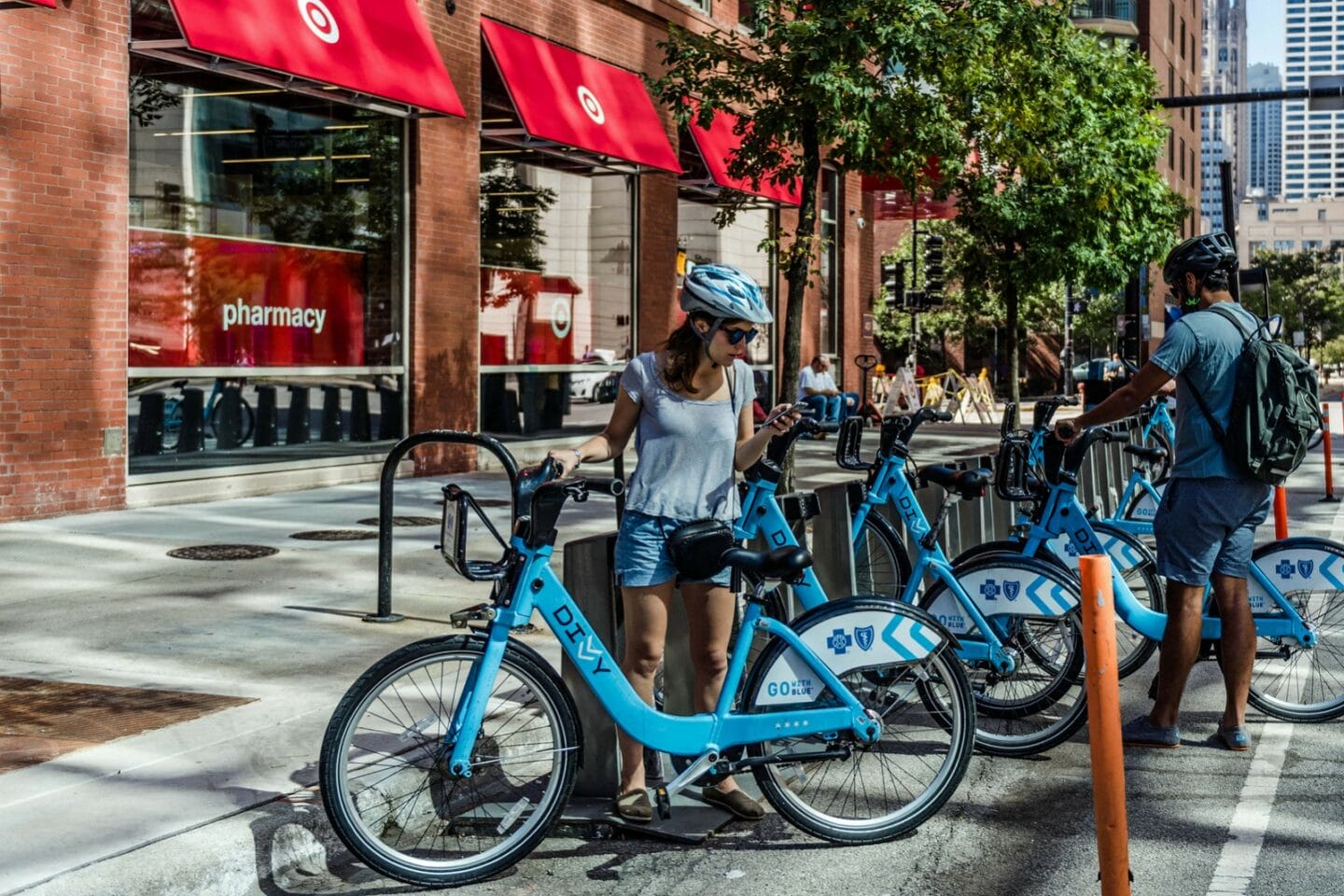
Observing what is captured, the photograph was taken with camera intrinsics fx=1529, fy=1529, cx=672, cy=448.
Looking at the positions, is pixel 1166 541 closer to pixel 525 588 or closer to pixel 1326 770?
pixel 1326 770

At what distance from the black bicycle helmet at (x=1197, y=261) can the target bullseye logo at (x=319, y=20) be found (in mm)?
10082

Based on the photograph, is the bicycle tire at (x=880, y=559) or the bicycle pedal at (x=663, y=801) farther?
the bicycle tire at (x=880, y=559)

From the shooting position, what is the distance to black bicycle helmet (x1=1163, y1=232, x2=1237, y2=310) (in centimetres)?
618

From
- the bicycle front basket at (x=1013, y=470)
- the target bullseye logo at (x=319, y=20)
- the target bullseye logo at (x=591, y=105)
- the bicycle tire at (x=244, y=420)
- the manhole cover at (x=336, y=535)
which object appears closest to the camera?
the bicycle front basket at (x=1013, y=470)

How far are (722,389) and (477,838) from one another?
1656 millimetres

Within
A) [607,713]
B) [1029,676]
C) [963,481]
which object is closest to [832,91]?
[963,481]

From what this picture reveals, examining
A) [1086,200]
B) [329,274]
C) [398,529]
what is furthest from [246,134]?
[1086,200]

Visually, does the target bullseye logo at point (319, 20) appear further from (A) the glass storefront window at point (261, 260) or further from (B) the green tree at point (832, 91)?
(B) the green tree at point (832, 91)

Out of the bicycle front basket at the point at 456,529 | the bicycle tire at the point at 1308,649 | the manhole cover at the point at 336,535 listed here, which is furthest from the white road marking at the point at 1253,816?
the manhole cover at the point at 336,535

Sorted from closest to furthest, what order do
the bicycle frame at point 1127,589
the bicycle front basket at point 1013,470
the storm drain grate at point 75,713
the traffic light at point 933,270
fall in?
the storm drain grate at point 75,713
the bicycle frame at point 1127,589
the bicycle front basket at point 1013,470
the traffic light at point 933,270

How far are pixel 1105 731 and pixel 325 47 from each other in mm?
12220

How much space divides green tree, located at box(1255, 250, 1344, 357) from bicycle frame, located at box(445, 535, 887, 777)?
96728mm

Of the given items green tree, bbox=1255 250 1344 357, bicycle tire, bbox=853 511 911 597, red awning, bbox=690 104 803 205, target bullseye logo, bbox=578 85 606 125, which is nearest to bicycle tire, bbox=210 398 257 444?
target bullseye logo, bbox=578 85 606 125

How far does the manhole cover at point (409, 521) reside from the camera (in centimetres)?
1258
